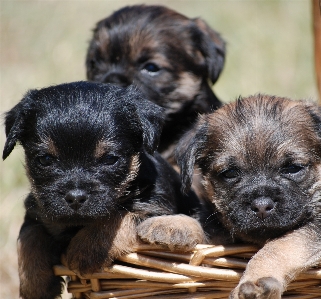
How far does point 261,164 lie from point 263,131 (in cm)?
19

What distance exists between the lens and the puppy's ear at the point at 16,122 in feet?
11.3

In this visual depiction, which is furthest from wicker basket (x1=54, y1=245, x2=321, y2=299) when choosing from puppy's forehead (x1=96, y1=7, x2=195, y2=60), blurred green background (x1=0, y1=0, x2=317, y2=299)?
blurred green background (x1=0, y1=0, x2=317, y2=299)

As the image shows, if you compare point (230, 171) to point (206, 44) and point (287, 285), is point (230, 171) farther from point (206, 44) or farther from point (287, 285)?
point (206, 44)

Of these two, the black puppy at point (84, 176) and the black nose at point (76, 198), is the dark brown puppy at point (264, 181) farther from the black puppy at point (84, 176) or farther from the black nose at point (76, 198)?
the black nose at point (76, 198)

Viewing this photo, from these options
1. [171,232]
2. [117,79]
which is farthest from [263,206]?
[117,79]

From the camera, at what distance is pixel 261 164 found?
3.28 meters

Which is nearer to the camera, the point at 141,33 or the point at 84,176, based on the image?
the point at 84,176

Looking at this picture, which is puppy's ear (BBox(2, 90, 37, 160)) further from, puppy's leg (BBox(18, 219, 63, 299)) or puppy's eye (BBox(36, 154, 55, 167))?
puppy's leg (BBox(18, 219, 63, 299))

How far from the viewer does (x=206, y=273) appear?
9.66ft

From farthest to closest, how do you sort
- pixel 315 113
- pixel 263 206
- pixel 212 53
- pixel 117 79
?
pixel 212 53, pixel 117 79, pixel 315 113, pixel 263 206

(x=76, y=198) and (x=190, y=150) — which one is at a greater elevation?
(x=190, y=150)

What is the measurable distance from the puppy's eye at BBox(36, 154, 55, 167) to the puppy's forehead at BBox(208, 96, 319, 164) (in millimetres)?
941

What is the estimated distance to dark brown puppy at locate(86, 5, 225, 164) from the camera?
15.8ft

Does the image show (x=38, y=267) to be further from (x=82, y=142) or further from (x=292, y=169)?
(x=292, y=169)
